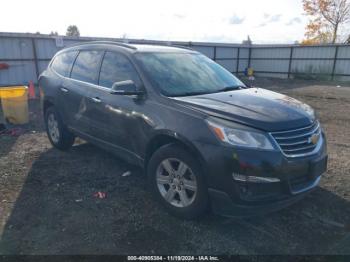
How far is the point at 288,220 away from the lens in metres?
3.26

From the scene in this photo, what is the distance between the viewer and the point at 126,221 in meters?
3.20

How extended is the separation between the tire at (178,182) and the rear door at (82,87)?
150cm

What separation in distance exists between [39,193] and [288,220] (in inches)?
120

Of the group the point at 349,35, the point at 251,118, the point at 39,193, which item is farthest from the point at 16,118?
the point at 349,35

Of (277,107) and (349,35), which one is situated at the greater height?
(349,35)

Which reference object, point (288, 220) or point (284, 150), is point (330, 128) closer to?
point (288, 220)

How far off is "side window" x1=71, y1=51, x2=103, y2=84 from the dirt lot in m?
1.39

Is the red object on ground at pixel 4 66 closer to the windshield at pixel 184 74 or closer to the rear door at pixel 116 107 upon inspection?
the rear door at pixel 116 107

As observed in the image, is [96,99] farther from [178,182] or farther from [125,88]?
[178,182]

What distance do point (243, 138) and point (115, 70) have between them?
210 centimetres

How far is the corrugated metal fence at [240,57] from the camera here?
11.9 meters

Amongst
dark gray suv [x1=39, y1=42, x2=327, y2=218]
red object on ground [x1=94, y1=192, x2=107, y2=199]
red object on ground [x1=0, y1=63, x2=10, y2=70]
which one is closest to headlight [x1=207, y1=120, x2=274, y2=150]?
dark gray suv [x1=39, y1=42, x2=327, y2=218]

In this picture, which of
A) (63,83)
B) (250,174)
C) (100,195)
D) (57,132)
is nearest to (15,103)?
(57,132)

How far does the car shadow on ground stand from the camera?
9.13 ft
